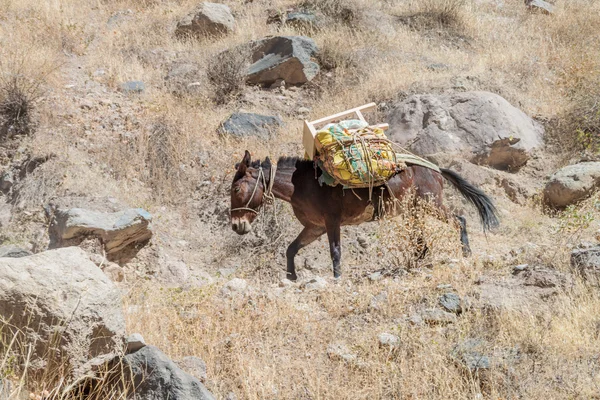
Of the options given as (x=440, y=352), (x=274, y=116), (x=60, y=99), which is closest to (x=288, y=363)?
(x=440, y=352)

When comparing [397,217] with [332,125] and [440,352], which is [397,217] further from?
[440,352]

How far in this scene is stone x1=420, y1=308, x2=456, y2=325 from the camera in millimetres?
5301

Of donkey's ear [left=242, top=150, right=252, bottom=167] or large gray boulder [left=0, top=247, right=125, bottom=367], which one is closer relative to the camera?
large gray boulder [left=0, top=247, right=125, bottom=367]

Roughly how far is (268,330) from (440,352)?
1441mm

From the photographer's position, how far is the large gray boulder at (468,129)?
35.8ft

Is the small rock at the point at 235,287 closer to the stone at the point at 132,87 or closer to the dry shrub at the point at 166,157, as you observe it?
the dry shrub at the point at 166,157

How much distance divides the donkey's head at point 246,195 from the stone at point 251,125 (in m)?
3.97

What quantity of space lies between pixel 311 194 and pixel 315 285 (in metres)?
1.54

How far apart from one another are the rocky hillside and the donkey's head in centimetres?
76

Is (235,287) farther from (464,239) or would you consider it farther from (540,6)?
(540,6)

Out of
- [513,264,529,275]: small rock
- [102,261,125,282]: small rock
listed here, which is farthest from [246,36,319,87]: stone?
[513,264,529,275]: small rock

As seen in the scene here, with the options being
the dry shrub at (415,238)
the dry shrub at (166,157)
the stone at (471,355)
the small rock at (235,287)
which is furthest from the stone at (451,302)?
the dry shrub at (166,157)

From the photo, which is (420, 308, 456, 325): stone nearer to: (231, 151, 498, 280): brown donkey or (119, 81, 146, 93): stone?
(231, 151, 498, 280): brown donkey

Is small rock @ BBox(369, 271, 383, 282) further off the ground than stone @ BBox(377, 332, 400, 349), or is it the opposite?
stone @ BBox(377, 332, 400, 349)
